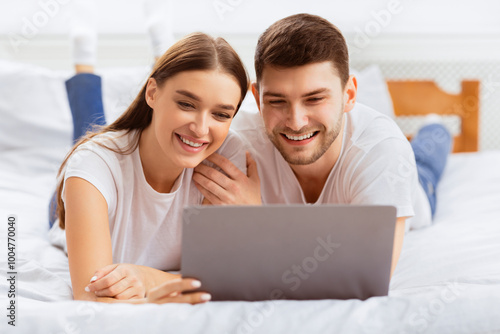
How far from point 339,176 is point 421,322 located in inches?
18.6

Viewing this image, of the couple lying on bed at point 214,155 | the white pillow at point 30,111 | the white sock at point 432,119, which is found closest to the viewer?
the couple lying on bed at point 214,155

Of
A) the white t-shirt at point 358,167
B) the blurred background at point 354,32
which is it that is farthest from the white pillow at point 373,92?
the white t-shirt at point 358,167

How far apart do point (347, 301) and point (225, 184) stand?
42 cm

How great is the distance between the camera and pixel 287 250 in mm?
771

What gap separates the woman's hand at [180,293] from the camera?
2.53 ft

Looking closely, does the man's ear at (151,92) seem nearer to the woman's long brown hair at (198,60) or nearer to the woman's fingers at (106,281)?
the woman's long brown hair at (198,60)

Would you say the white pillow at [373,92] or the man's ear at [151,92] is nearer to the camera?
the man's ear at [151,92]

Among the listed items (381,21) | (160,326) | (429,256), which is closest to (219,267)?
(160,326)

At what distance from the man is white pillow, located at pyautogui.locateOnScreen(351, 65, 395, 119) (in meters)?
0.70

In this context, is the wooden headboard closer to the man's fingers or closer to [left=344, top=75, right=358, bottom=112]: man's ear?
[left=344, top=75, right=358, bottom=112]: man's ear

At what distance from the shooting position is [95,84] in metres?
1.63

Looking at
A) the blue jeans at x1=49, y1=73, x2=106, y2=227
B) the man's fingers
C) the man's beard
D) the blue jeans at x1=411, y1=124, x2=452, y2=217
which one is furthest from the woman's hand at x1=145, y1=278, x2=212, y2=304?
the blue jeans at x1=411, y1=124, x2=452, y2=217

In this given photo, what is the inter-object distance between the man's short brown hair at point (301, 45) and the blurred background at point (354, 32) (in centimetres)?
120

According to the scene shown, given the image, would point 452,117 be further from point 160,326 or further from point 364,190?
point 160,326
